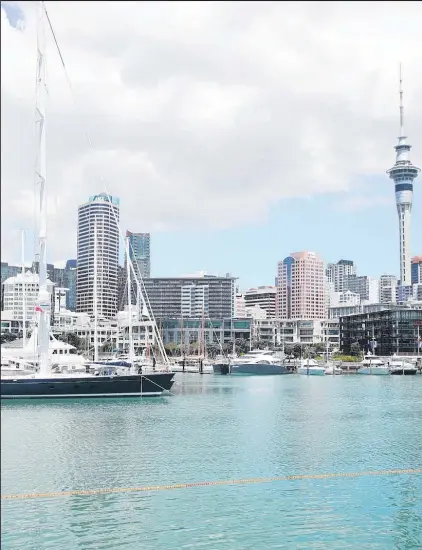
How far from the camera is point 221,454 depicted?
31891 mm

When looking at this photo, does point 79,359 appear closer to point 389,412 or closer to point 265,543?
point 389,412

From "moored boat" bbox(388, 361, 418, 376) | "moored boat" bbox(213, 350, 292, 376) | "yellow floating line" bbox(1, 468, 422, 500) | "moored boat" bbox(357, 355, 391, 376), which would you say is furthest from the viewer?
"moored boat" bbox(357, 355, 391, 376)

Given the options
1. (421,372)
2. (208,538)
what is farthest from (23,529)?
(421,372)

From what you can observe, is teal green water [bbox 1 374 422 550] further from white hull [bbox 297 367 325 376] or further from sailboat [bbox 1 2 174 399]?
white hull [bbox 297 367 325 376]

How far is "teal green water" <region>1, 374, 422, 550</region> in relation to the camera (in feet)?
61.4

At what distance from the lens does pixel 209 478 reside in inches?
1025

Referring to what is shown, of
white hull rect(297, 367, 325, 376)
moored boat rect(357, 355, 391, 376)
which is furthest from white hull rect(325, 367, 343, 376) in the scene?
moored boat rect(357, 355, 391, 376)

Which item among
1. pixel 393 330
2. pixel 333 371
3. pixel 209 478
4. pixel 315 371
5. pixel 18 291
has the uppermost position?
pixel 18 291

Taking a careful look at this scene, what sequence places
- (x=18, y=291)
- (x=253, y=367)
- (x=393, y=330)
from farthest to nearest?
(x=393, y=330), (x=253, y=367), (x=18, y=291)

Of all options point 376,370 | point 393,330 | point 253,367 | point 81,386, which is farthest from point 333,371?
point 81,386

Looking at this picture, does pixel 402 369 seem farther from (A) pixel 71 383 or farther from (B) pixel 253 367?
(A) pixel 71 383

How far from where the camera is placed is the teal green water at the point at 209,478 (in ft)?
61.4

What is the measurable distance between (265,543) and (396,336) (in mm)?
162094

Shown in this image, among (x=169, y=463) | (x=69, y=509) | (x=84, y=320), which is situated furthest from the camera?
(x=84, y=320)
